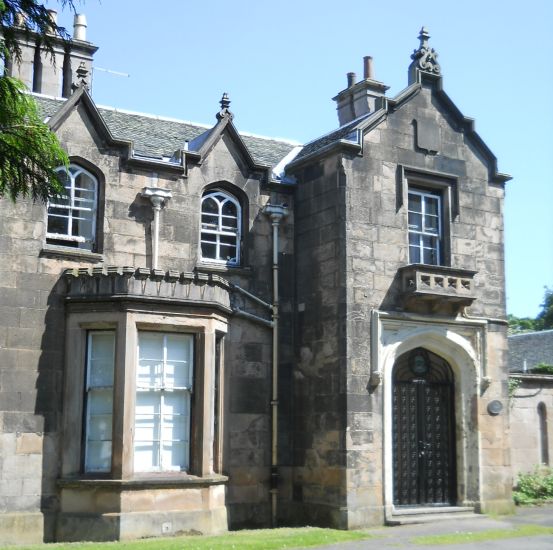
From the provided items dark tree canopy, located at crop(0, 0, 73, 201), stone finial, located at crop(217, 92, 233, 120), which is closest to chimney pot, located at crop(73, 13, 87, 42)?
stone finial, located at crop(217, 92, 233, 120)

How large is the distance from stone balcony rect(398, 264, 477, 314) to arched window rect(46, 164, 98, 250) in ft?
19.6

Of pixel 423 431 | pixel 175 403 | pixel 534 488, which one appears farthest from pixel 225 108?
pixel 534 488

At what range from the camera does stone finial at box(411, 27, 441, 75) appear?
727 inches

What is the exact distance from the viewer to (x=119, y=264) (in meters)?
16.1

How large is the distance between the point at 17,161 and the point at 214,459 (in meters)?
7.98

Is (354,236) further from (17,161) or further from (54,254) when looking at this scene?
(17,161)

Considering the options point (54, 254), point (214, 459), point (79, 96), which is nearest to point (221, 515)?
point (214, 459)

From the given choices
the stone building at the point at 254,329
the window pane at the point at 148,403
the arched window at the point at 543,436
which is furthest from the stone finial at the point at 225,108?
the arched window at the point at 543,436

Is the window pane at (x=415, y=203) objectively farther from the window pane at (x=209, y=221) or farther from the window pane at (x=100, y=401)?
the window pane at (x=100, y=401)

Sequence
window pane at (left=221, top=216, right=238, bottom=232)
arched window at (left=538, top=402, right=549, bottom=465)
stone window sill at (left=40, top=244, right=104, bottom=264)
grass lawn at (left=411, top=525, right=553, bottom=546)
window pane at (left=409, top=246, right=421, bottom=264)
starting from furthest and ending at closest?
arched window at (left=538, top=402, right=549, bottom=465) < window pane at (left=409, top=246, right=421, bottom=264) < window pane at (left=221, top=216, right=238, bottom=232) < stone window sill at (left=40, top=244, right=104, bottom=264) < grass lawn at (left=411, top=525, right=553, bottom=546)

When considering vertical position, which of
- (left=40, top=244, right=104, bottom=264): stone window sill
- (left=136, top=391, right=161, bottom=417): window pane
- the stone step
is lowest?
the stone step

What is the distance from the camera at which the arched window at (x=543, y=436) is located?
73.8 feet

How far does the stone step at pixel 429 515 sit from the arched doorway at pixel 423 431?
301 millimetres

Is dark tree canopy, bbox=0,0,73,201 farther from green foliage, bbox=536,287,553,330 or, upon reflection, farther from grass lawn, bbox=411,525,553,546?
green foliage, bbox=536,287,553,330
